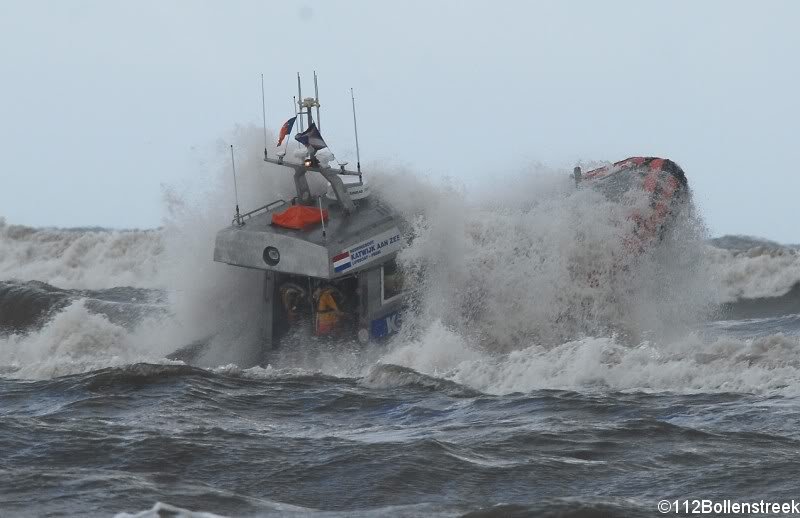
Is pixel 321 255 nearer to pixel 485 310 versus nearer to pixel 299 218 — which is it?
pixel 299 218

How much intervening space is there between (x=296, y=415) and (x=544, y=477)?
129 inches

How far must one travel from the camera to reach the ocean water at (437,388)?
9.59 metres

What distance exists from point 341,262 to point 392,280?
117cm

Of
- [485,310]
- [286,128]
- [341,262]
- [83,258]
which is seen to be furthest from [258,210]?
[83,258]

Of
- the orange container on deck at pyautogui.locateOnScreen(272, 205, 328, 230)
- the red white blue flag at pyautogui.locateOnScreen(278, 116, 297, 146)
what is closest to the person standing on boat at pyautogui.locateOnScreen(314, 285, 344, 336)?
the orange container on deck at pyautogui.locateOnScreen(272, 205, 328, 230)

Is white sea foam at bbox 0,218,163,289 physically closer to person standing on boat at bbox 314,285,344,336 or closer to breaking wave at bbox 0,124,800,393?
breaking wave at bbox 0,124,800,393

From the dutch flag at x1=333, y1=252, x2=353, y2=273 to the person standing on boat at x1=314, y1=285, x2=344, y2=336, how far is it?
2.01 ft

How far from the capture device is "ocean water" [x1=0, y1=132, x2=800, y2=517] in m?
9.59

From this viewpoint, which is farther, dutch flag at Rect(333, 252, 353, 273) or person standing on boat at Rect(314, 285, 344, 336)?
person standing on boat at Rect(314, 285, 344, 336)

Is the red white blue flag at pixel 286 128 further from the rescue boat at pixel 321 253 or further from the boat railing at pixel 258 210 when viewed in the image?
the boat railing at pixel 258 210

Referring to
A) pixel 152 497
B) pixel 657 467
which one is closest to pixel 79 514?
pixel 152 497

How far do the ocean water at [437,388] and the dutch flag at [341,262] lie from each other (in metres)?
1.07

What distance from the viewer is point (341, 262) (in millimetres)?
14211

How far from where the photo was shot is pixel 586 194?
1662 cm
